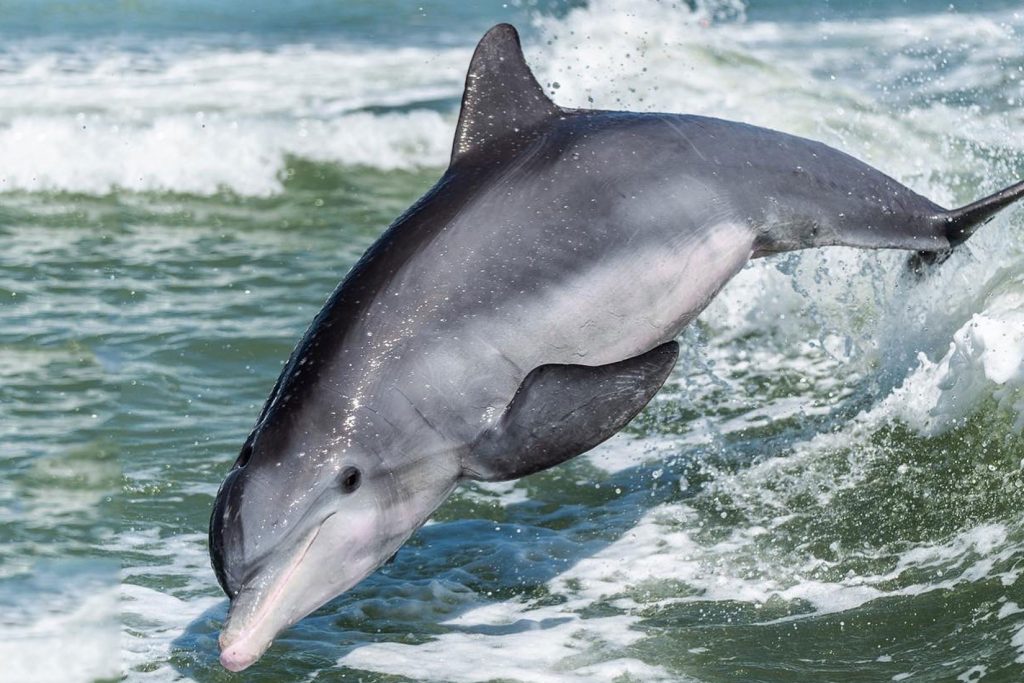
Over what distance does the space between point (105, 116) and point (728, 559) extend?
14.1 m

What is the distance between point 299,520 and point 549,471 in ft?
10.9

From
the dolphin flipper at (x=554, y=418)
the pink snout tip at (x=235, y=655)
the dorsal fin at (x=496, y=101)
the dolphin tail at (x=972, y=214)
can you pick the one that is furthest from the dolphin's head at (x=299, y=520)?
the dolphin tail at (x=972, y=214)

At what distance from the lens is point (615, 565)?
706 cm

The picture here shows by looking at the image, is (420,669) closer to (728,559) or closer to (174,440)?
(728,559)

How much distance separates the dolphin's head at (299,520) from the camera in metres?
5.03

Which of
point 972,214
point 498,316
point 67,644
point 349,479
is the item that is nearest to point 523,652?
point 349,479

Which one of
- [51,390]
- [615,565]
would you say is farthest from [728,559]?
[51,390]

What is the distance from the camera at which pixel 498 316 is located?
18.5 feet

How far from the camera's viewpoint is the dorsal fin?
6324 mm

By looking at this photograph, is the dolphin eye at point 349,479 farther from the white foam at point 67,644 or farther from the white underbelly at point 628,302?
the white foam at point 67,644

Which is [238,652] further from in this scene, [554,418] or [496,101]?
[496,101]

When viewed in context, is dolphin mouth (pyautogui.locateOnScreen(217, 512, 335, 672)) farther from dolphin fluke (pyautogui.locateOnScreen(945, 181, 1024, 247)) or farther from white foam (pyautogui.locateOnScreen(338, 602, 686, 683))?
dolphin fluke (pyautogui.locateOnScreen(945, 181, 1024, 247))

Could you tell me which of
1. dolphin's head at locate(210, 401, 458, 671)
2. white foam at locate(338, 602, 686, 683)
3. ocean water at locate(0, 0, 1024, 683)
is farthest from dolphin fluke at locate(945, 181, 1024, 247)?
dolphin's head at locate(210, 401, 458, 671)

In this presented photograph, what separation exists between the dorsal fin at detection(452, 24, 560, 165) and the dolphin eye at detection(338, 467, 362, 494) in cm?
163
